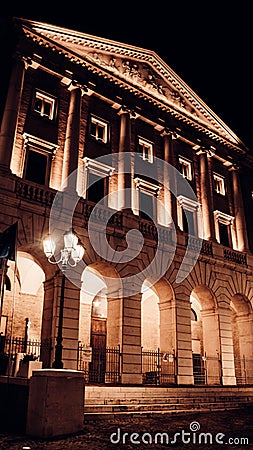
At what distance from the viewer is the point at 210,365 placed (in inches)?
884

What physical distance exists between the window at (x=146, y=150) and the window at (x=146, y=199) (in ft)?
6.61

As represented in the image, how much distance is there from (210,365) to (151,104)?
16.4 meters

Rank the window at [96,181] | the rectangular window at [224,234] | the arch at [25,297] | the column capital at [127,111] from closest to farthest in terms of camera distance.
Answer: the arch at [25,297], the window at [96,181], the column capital at [127,111], the rectangular window at [224,234]

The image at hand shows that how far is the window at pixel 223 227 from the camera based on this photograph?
27.0 meters

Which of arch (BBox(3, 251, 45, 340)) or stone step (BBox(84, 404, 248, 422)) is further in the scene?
arch (BBox(3, 251, 45, 340))

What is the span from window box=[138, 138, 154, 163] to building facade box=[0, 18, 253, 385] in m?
0.10

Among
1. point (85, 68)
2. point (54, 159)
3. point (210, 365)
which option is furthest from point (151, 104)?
point (210, 365)

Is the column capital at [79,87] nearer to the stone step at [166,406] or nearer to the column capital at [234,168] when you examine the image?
the column capital at [234,168]

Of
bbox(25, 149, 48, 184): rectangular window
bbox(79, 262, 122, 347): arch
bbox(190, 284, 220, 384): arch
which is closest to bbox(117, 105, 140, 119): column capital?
bbox(25, 149, 48, 184): rectangular window

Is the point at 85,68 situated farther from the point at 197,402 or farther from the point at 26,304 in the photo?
the point at 197,402

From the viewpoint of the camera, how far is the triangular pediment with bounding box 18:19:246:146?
2291 cm

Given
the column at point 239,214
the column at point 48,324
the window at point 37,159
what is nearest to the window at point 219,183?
the column at point 239,214

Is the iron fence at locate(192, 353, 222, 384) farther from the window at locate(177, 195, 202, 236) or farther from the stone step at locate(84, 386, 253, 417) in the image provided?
the window at locate(177, 195, 202, 236)

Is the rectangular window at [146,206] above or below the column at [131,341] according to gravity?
above
